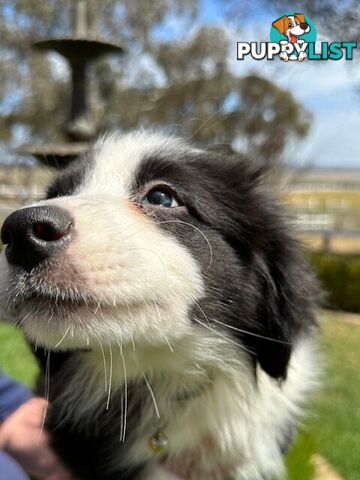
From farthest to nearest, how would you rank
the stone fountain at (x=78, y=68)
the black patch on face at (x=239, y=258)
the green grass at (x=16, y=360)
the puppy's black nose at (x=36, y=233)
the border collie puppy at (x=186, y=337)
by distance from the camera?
the stone fountain at (x=78, y=68), the green grass at (x=16, y=360), the black patch on face at (x=239, y=258), the border collie puppy at (x=186, y=337), the puppy's black nose at (x=36, y=233)

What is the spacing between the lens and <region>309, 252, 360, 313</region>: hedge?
27.6 ft

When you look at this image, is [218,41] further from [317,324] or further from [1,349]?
[317,324]

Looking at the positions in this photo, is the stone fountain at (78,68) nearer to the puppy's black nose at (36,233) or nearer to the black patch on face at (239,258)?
the black patch on face at (239,258)

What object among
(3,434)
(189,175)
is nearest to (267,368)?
(189,175)

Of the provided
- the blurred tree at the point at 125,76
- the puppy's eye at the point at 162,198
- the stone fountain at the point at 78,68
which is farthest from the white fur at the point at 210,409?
the blurred tree at the point at 125,76

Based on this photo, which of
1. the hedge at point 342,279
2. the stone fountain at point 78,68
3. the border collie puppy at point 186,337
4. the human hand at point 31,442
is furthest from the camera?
the hedge at point 342,279

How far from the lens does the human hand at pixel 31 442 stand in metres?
1.83

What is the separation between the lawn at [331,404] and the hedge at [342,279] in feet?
5.19

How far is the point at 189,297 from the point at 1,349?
4.03 metres

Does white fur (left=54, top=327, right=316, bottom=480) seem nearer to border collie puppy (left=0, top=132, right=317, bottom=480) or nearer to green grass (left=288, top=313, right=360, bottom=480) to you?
border collie puppy (left=0, top=132, right=317, bottom=480)

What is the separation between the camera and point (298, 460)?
70.1 inches

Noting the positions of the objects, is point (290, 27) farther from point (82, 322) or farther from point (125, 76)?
point (125, 76)

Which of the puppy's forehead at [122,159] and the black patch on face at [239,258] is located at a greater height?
the puppy's forehead at [122,159]

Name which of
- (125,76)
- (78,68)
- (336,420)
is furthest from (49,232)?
(125,76)
